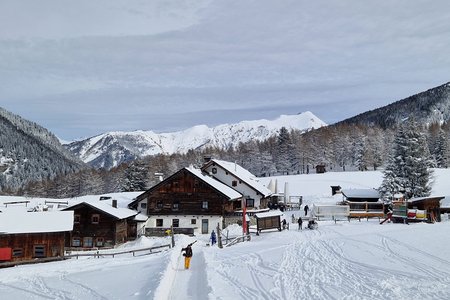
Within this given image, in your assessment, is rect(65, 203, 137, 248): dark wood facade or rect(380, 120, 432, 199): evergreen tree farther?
rect(380, 120, 432, 199): evergreen tree

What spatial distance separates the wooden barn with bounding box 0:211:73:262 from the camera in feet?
126

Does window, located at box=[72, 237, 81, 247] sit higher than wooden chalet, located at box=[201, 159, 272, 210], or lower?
lower

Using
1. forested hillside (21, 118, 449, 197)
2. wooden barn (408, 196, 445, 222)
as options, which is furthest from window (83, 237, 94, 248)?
forested hillside (21, 118, 449, 197)

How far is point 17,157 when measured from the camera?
19550cm

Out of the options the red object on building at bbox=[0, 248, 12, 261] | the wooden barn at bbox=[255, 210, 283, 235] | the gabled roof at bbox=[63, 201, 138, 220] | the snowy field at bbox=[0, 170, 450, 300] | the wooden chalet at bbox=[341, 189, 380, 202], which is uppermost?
the wooden chalet at bbox=[341, 189, 380, 202]

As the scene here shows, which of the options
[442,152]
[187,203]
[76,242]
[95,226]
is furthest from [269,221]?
[442,152]

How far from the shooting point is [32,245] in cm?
3966

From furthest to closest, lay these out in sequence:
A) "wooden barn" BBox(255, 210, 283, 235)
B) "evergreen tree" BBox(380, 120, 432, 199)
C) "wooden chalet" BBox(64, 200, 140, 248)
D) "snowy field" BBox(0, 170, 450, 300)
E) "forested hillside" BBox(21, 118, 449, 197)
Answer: "forested hillside" BBox(21, 118, 449, 197) < "evergreen tree" BBox(380, 120, 432, 199) < "wooden chalet" BBox(64, 200, 140, 248) < "wooden barn" BBox(255, 210, 283, 235) < "snowy field" BBox(0, 170, 450, 300)

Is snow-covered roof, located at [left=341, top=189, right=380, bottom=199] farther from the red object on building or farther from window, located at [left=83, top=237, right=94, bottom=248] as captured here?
the red object on building

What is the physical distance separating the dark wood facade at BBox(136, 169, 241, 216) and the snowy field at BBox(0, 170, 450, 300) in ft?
65.1

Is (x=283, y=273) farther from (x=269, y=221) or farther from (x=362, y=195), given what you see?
(x=362, y=195)

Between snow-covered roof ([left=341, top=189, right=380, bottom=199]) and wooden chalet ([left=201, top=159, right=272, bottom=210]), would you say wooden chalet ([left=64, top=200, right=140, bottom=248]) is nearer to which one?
wooden chalet ([left=201, top=159, right=272, bottom=210])

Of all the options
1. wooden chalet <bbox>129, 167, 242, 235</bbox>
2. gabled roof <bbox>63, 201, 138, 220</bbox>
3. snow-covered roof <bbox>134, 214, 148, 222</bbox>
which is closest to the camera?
gabled roof <bbox>63, 201, 138, 220</bbox>

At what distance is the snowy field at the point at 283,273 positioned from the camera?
56.4 feet
